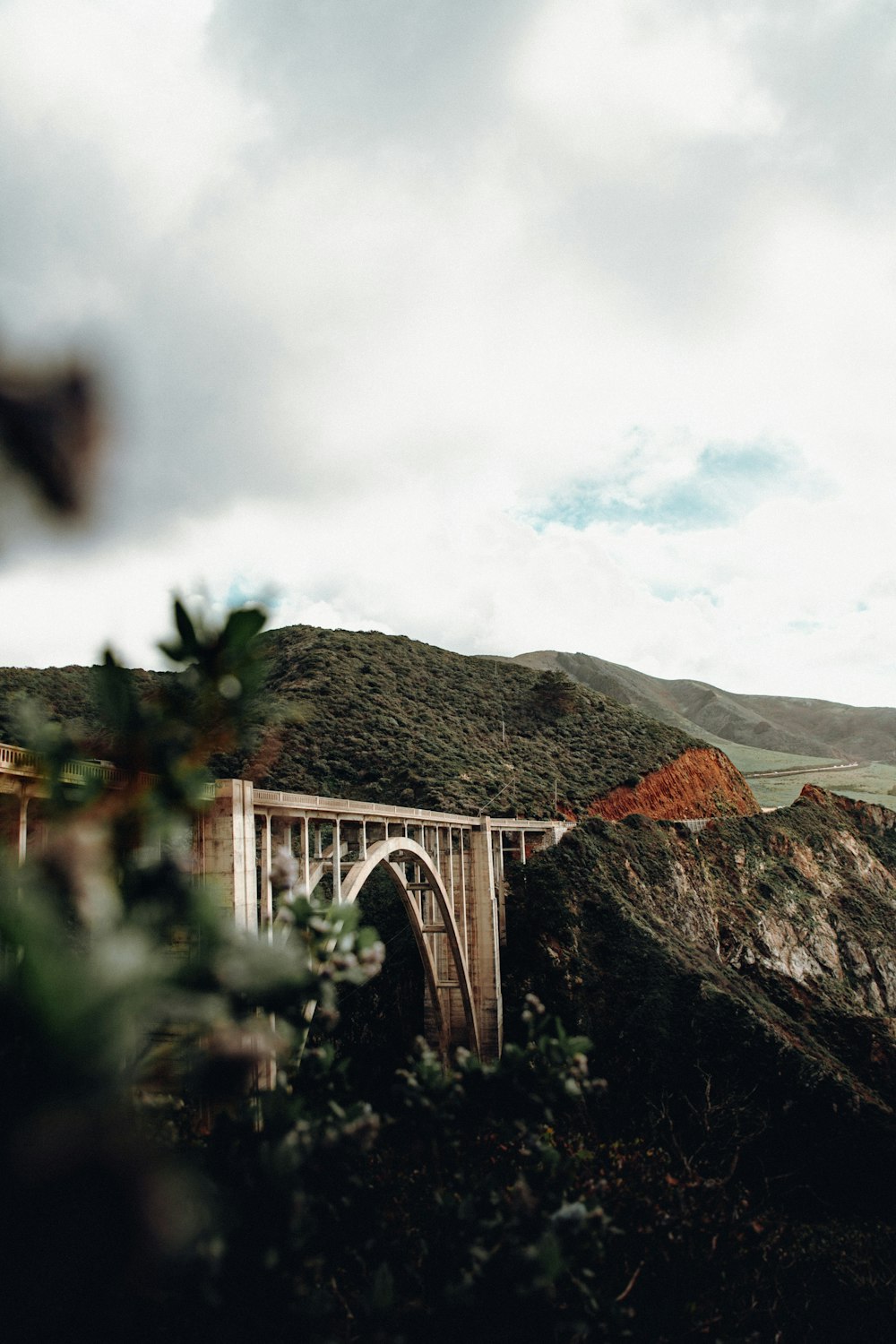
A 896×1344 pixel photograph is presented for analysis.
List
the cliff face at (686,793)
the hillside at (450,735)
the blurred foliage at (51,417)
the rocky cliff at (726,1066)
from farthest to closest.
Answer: the cliff face at (686,793), the hillside at (450,735), the rocky cliff at (726,1066), the blurred foliage at (51,417)

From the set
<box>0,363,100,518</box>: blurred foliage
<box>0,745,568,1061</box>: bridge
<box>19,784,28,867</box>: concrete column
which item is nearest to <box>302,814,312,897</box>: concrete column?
<box>0,745,568,1061</box>: bridge

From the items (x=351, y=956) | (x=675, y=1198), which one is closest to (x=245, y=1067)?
(x=351, y=956)

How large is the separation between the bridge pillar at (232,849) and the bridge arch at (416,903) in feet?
6.87

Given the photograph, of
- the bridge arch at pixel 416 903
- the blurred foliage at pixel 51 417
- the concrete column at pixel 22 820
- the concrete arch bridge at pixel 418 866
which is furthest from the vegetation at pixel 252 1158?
the bridge arch at pixel 416 903

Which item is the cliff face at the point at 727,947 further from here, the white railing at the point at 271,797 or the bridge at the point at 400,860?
the white railing at the point at 271,797

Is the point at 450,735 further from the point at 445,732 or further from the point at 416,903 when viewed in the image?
the point at 416,903

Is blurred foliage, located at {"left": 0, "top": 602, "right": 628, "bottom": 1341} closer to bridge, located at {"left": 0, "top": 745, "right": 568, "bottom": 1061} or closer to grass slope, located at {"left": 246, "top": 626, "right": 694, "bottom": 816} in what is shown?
bridge, located at {"left": 0, "top": 745, "right": 568, "bottom": 1061}

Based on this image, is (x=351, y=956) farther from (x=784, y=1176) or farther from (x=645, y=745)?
(x=645, y=745)

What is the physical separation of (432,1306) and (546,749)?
4027cm

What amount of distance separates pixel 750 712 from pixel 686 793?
387 ft

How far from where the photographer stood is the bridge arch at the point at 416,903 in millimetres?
12352

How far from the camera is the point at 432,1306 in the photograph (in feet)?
17.4

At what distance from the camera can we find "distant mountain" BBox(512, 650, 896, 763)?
138125 mm

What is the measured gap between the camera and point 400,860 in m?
16.5
